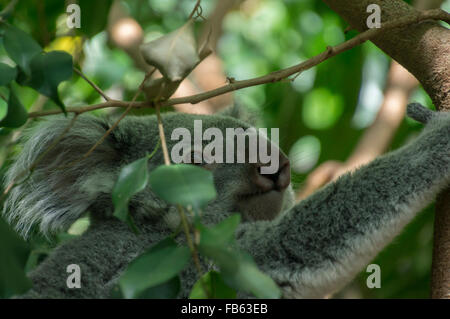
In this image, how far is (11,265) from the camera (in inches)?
61.9

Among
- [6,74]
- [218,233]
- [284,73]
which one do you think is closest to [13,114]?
[6,74]

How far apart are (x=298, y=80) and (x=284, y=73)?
3.54 metres

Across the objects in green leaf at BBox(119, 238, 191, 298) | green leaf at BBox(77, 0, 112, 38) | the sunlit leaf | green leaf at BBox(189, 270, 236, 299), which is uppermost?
the sunlit leaf

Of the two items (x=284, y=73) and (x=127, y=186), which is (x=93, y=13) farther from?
(x=127, y=186)

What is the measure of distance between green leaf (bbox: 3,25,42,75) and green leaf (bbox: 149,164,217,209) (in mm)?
583

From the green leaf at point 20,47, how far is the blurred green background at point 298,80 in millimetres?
1753

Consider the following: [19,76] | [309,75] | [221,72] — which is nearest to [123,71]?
[221,72]

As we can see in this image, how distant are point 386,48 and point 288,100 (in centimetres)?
345

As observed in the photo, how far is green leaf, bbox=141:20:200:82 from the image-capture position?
1.62 m

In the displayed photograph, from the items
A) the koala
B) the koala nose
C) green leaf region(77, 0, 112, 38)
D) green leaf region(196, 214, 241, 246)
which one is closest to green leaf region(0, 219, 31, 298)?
the koala

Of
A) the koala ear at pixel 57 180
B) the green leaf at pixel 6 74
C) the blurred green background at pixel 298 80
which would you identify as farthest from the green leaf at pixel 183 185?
the blurred green background at pixel 298 80

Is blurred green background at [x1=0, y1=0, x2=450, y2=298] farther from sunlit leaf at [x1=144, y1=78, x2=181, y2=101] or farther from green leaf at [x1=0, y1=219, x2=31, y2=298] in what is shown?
green leaf at [x1=0, y1=219, x2=31, y2=298]

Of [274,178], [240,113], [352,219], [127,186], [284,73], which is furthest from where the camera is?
[240,113]

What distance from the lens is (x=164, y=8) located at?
7.56 m
